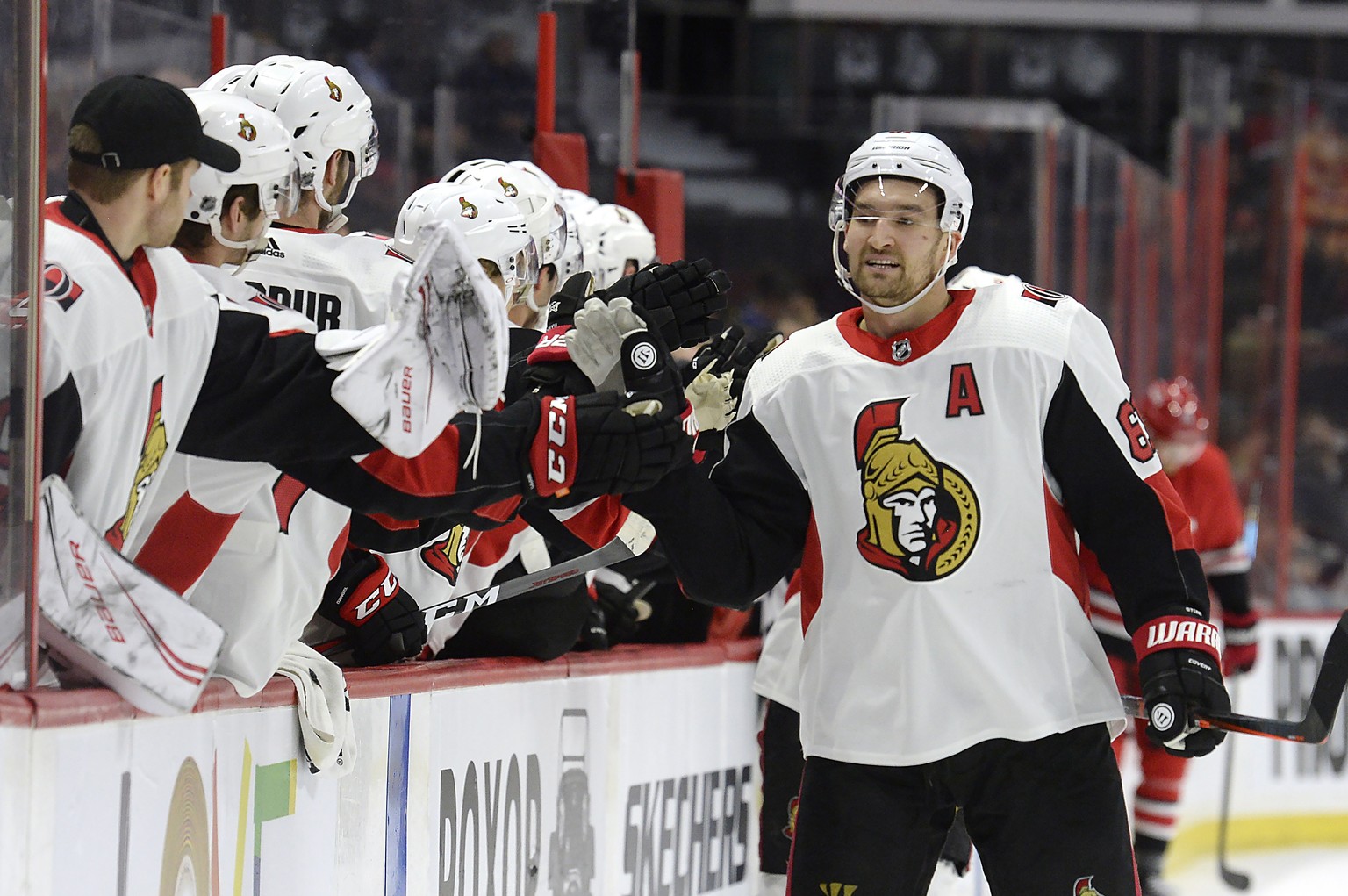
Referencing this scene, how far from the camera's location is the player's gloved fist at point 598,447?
7.23 ft

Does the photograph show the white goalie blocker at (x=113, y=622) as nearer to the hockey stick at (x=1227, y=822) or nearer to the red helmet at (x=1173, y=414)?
the hockey stick at (x=1227, y=822)

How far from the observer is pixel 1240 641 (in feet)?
19.1

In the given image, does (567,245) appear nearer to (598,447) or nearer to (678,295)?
(678,295)

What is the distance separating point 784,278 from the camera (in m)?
7.99

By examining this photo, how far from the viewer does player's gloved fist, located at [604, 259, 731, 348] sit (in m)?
2.36

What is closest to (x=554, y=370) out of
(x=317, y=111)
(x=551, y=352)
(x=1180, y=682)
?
(x=551, y=352)

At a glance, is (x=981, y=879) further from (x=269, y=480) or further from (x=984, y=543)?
(x=269, y=480)

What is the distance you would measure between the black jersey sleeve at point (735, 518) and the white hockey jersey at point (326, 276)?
60 centimetres

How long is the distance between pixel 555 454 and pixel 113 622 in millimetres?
553

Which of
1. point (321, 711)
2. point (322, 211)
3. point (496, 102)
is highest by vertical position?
point (496, 102)

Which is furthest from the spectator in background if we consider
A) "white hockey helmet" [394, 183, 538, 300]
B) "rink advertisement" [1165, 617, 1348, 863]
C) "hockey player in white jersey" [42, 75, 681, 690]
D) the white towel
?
"rink advertisement" [1165, 617, 1348, 863]

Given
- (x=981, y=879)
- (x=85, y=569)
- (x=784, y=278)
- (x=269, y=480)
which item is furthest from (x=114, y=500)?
(x=784, y=278)

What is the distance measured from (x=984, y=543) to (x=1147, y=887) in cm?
341

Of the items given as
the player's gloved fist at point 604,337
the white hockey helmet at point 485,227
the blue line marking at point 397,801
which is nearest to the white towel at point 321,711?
the blue line marking at point 397,801
